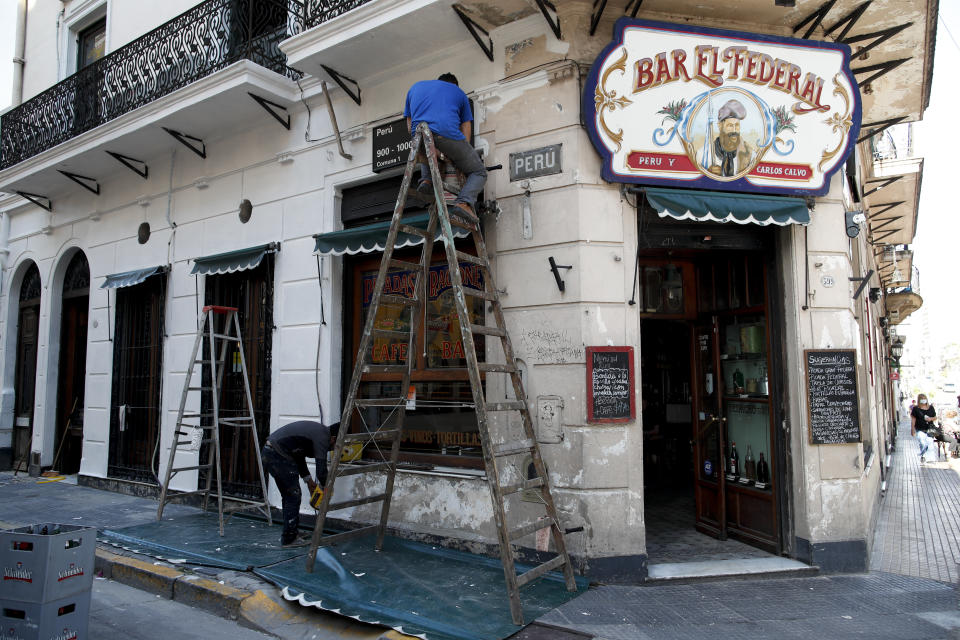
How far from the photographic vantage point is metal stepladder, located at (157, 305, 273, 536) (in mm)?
7047

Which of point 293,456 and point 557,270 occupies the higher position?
point 557,270

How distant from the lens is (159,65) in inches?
354

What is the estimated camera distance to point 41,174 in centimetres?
1033

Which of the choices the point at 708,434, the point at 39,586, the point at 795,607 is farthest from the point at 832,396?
the point at 39,586

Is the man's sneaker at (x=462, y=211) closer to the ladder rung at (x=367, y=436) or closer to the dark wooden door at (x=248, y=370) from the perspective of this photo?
the ladder rung at (x=367, y=436)

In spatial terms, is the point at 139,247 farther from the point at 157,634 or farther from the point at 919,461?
the point at 919,461

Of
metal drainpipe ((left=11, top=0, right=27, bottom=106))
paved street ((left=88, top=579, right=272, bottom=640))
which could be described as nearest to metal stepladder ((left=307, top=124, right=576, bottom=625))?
paved street ((left=88, top=579, right=272, bottom=640))

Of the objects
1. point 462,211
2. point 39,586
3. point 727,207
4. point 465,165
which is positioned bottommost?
point 39,586

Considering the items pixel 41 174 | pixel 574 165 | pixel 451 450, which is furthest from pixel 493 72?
pixel 41 174

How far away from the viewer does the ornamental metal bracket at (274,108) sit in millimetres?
7637

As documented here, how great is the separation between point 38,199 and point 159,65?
4591mm

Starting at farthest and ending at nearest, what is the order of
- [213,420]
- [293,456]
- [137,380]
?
1. [137,380]
2. [213,420]
3. [293,456]

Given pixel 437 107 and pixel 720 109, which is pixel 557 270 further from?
pixel 720 109

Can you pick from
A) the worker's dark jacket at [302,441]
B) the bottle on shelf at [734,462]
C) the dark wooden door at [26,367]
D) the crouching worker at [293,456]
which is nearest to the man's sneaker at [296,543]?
the crouching worker at [293,456]
